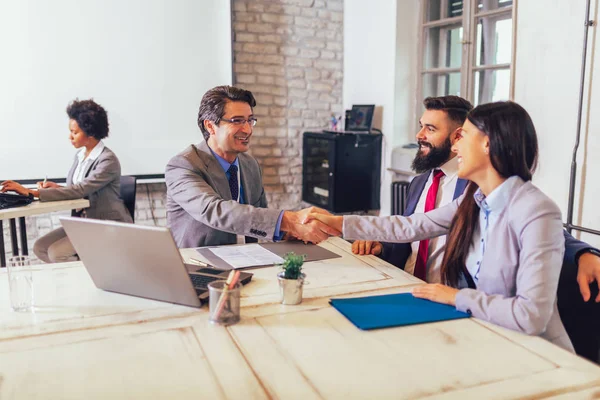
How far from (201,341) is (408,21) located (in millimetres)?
3931

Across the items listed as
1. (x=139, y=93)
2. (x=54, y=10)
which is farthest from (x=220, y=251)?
(x=54, y=10)

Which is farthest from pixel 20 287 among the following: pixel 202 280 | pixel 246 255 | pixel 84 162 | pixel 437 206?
pixel 84 162

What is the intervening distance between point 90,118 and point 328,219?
7.60ft

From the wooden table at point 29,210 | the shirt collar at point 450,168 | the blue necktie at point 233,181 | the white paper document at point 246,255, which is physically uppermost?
the shirt collar at point 450,168

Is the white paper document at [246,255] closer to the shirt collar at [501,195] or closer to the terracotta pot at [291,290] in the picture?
the terracotta pot at [291,290]

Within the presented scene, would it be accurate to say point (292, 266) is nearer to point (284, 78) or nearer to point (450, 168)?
point (450, 168)

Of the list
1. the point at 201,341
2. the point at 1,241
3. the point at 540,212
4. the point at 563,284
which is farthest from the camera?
the point at 1,241

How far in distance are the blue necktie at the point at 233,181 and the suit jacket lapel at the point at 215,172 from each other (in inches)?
3.9

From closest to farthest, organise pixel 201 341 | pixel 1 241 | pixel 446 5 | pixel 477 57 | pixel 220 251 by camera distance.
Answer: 1. pixel 201 341
2. pixel 220 251
3. pixel 1 241
4. pixel 477 57
5. pixel 446 5

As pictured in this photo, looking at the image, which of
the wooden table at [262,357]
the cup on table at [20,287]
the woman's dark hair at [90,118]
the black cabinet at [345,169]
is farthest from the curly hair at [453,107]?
the woman's dark hair at [90,118]

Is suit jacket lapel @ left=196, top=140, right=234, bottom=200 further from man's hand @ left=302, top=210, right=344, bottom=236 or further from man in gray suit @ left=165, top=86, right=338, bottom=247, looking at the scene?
man's hand @ left=302, top=210, right=344, bottom=236

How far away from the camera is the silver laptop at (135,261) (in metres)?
A: 1.38

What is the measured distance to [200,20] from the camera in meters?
4.54

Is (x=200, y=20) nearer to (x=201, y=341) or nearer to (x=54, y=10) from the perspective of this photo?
(x=54, y=10)
